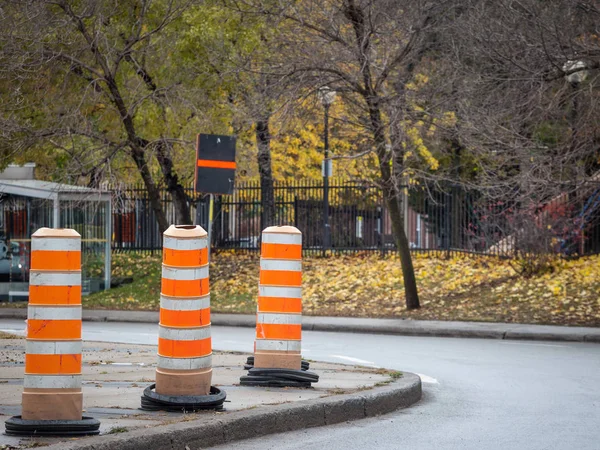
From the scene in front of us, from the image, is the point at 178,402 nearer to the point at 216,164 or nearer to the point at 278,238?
the point at 278,238

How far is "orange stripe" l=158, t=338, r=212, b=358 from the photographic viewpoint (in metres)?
7.45

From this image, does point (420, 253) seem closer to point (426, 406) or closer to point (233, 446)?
point (426, 406)

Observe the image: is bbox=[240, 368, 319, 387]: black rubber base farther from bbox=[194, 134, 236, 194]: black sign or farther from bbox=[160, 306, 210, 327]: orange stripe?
bbox=[194, 134, 236, 194]: black sign

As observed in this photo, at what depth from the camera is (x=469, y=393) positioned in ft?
33.5

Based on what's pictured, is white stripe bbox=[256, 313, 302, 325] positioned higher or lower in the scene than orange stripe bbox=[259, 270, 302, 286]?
lower

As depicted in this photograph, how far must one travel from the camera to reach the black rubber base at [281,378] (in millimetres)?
8992

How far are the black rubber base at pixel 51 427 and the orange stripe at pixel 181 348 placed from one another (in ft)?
3.96

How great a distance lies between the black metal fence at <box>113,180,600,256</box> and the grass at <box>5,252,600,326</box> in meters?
0.58

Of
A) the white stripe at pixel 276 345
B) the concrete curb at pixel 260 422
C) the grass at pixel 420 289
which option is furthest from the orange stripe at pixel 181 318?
the grass at pixel 420 289

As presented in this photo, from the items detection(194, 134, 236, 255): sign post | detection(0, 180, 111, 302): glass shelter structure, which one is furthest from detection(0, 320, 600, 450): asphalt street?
detection(0, 180, 111, 302): glass shelter structure

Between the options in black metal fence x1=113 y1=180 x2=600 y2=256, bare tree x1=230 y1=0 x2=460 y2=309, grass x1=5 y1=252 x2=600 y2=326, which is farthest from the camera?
black metal fence x1=113 y1=180 x2=600 y2=256

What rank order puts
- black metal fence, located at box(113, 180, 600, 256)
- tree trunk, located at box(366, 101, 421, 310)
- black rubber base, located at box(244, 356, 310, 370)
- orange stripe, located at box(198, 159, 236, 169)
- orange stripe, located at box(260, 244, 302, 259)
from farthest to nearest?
1. black metal fence, located at box(113, 180, 600, 256)
2. tree trunk, located at box(366, 101, 421, 310)
3. orange stripe, located at box(198, 159, 236, 169)
4. black rubber base, located at box(244, 356, 310, 370)
5. orange stripe, located at box(260, 244, 302, 259)

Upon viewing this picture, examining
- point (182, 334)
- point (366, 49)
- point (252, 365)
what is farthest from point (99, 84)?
point (182, 334)

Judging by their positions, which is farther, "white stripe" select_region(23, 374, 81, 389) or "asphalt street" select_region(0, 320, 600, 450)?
"asphalt street" select_region(0, 320, 600, 450)
